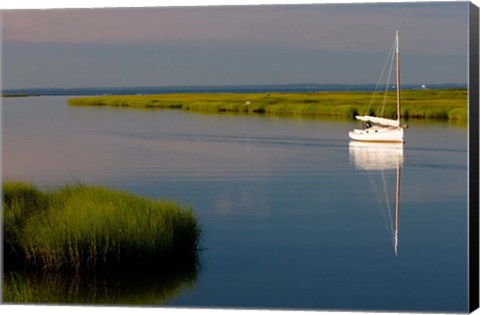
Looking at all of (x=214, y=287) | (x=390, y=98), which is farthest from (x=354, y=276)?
(x=390, y=98)

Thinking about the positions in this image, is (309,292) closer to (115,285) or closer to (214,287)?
(214,287)

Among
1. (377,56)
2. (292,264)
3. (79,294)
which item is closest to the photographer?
(79,294)

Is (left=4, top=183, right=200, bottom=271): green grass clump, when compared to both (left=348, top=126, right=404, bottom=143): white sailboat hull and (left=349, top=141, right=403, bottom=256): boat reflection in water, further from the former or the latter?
(left=348, top=126, right=404, bottom=143): white sailboat hull

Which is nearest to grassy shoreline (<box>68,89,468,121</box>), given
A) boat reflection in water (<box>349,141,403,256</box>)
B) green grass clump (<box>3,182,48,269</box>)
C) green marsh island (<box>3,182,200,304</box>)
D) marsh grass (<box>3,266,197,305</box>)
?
boat reflection in water (<box>349,141,403,256</box>)

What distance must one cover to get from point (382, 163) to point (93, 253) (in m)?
11.6

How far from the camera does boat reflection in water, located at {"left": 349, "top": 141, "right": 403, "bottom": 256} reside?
1653 cm

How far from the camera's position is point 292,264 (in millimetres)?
13680

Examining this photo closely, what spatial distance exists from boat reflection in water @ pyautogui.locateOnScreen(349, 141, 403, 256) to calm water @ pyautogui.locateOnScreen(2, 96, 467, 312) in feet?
0.16

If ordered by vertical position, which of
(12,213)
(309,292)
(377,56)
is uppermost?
(377,56)

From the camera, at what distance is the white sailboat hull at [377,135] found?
26.1 metres

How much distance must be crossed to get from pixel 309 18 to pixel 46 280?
465cm

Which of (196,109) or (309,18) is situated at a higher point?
(309,18)

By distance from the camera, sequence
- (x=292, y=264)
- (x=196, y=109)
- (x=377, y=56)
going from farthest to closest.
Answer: (x=196, y=109), (x=377, y=56), (x=292, y=264)

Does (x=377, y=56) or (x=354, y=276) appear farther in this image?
(x=377, y=56)
